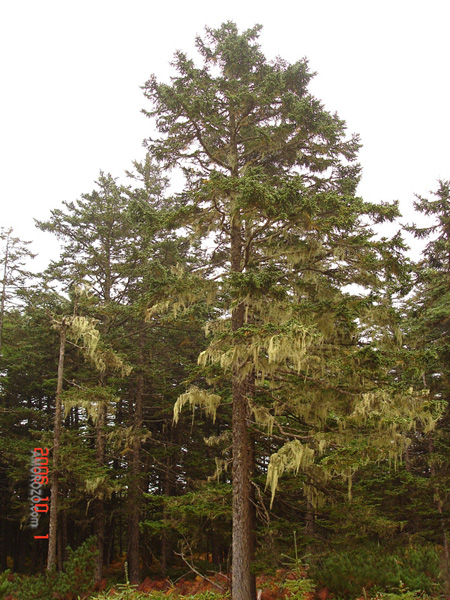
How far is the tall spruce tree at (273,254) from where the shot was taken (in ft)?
28.0

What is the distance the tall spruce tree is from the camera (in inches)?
336

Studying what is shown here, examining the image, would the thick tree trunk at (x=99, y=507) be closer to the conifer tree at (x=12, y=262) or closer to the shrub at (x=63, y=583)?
the shrub at (x=63, y=583)

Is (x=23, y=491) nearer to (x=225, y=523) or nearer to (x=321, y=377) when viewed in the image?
(x=225, y=523)

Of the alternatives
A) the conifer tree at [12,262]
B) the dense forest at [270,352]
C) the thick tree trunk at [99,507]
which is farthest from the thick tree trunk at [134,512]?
the conifer tree at [12,262]

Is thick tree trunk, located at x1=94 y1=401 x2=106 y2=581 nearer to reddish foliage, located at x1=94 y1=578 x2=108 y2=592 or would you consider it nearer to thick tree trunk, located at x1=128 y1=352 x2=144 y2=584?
reddish foliage, located at x1=94 y1=578 x2=108 y2=592

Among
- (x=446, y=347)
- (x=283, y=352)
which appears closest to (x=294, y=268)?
(x=283, y=352)

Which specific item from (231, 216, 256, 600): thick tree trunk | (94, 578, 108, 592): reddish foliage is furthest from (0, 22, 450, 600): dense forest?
(94, 578, 108, 592): reddish foliage

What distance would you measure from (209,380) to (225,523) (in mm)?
4253

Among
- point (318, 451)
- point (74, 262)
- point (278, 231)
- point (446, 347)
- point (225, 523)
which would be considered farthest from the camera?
point (74, 262)

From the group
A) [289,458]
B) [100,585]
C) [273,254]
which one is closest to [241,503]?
[289,458]

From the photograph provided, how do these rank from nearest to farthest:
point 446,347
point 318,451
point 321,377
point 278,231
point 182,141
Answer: point 318,451 < point 321,377 < point 278,231 < point 182,141 < point 446,347

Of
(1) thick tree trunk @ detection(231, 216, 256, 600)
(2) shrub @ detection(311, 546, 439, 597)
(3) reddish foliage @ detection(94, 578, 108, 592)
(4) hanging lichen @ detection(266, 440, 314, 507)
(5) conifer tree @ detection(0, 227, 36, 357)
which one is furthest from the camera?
Answer: (5) conifer tree @ detection(0, 227, 36, 357)

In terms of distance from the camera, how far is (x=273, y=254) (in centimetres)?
1085

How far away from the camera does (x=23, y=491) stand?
18250mm
